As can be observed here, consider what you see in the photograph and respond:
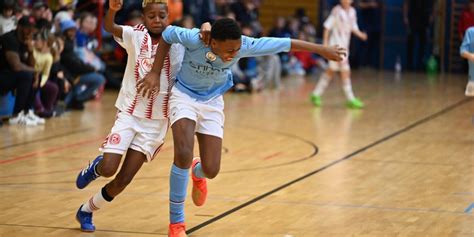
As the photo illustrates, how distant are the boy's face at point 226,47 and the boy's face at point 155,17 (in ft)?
1.74

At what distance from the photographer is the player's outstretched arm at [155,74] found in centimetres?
610

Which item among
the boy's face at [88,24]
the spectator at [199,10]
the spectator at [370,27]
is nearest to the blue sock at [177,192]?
the boy's face at [88,24]

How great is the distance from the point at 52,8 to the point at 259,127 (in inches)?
175

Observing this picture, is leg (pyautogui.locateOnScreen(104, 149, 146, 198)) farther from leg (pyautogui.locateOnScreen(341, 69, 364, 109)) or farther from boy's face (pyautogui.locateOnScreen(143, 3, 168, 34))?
leg (pyautogui.locateOnScreen(341, 69, 364, 109))

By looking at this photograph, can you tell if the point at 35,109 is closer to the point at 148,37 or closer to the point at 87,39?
the point at 87,39

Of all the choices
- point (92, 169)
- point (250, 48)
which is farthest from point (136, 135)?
point (250, 48)

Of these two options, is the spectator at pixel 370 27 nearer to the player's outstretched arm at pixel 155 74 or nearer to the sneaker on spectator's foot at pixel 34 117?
the sneaker on spectator's foot at pixel 34 117

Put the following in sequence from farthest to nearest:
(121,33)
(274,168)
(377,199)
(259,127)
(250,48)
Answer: (259,127) → (274,168) → (377,199) → (121,33) → (250,48)

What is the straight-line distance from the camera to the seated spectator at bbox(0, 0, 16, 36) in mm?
11922

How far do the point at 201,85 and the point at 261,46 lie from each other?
0.46 m

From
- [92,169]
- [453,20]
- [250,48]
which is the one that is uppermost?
[250,48]

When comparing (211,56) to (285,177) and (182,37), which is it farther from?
(285,177)

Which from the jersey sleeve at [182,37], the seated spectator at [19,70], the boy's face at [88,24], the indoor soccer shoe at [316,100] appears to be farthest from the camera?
the indoor soccer shoe at [316,100]

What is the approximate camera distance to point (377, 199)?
24.9 feet
